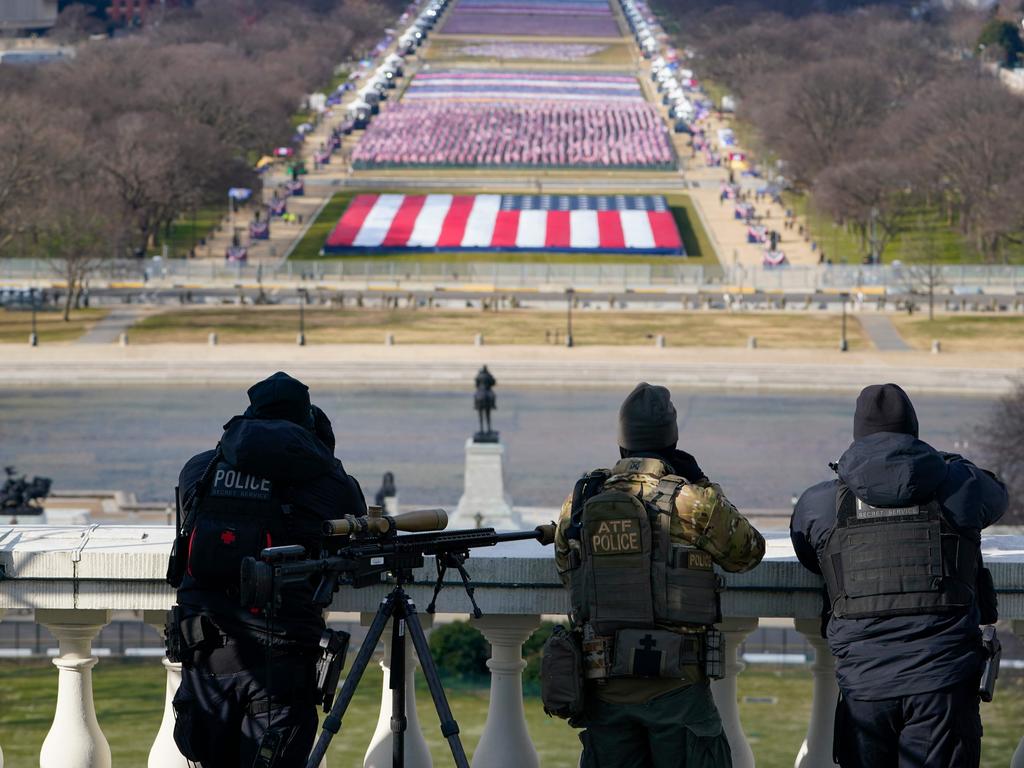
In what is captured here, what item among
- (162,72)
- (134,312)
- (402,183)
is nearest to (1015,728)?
(134,312)

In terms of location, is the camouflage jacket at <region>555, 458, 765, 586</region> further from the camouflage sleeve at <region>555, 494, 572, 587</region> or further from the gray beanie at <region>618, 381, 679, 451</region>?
the gray beanie at <region>618, 381, 679, 451</region>

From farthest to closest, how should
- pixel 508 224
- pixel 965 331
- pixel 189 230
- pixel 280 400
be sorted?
pixel 189 230
pixel 508 224
pixel 965 331
pixel 280 400

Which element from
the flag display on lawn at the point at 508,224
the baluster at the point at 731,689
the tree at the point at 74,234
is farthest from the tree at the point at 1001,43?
the baluster at the point at 731,689

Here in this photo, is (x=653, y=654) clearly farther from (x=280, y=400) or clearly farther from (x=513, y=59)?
(x=513, y=59)

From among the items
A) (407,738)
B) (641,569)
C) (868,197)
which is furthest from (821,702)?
(868,197)

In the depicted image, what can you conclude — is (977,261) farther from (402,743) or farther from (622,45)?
(622,45)
